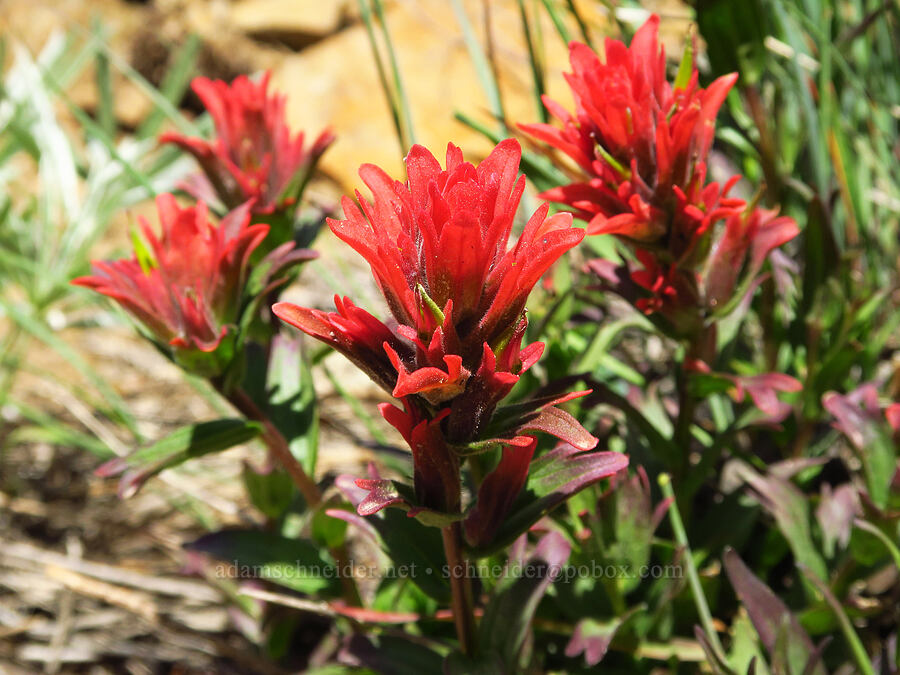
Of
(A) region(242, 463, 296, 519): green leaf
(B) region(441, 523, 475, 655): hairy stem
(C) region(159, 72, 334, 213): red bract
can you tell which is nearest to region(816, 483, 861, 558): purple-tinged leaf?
(B) region(441, 523, 475, 655): hairy stem

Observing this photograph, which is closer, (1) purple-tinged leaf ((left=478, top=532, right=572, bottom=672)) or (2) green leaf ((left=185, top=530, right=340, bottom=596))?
(1) purple-tinged leaf ((left=478, top=532, right=572, bottom=672))

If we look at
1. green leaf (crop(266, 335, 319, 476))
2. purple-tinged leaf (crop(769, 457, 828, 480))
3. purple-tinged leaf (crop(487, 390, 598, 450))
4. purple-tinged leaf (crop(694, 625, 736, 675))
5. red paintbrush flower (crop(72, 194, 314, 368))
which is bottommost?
purple-tinged leaf (crop(694, 625, 736, 675))

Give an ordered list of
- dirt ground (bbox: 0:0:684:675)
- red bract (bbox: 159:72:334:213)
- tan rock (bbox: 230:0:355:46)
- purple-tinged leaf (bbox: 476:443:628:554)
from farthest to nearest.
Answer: tan rock (bbox: 230:0:355:46) < dirt ground (bbox: 0:0:684:675) < red bract (bbox: 159:72:334:213) < purple-tinged leaf (bbox: 476:443:628:554)

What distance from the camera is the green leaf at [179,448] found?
0.97 metres

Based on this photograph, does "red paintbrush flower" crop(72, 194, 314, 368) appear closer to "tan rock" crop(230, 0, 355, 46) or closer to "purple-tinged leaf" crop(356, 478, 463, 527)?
"purple-tinged leaf" crop(356, 478, 463, 527)

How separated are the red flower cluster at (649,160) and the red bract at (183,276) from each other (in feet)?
1.25

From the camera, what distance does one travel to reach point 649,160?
882mm

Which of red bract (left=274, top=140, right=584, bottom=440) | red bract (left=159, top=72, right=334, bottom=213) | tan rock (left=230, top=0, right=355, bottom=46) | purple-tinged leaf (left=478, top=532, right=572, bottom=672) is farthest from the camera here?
tan rock (left=230, top=0, right=355, bottom=46)

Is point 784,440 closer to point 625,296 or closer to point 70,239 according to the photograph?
point 625,296

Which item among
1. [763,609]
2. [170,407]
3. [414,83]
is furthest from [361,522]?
[414,83]

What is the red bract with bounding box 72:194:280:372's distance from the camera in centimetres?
A: 92

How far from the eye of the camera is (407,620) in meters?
1.05

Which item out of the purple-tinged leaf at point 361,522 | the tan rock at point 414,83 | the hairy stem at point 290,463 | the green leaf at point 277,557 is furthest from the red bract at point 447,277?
the tan rock at point 414,83

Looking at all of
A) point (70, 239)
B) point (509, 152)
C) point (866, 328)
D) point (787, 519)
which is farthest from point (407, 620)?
point (70, 239)
